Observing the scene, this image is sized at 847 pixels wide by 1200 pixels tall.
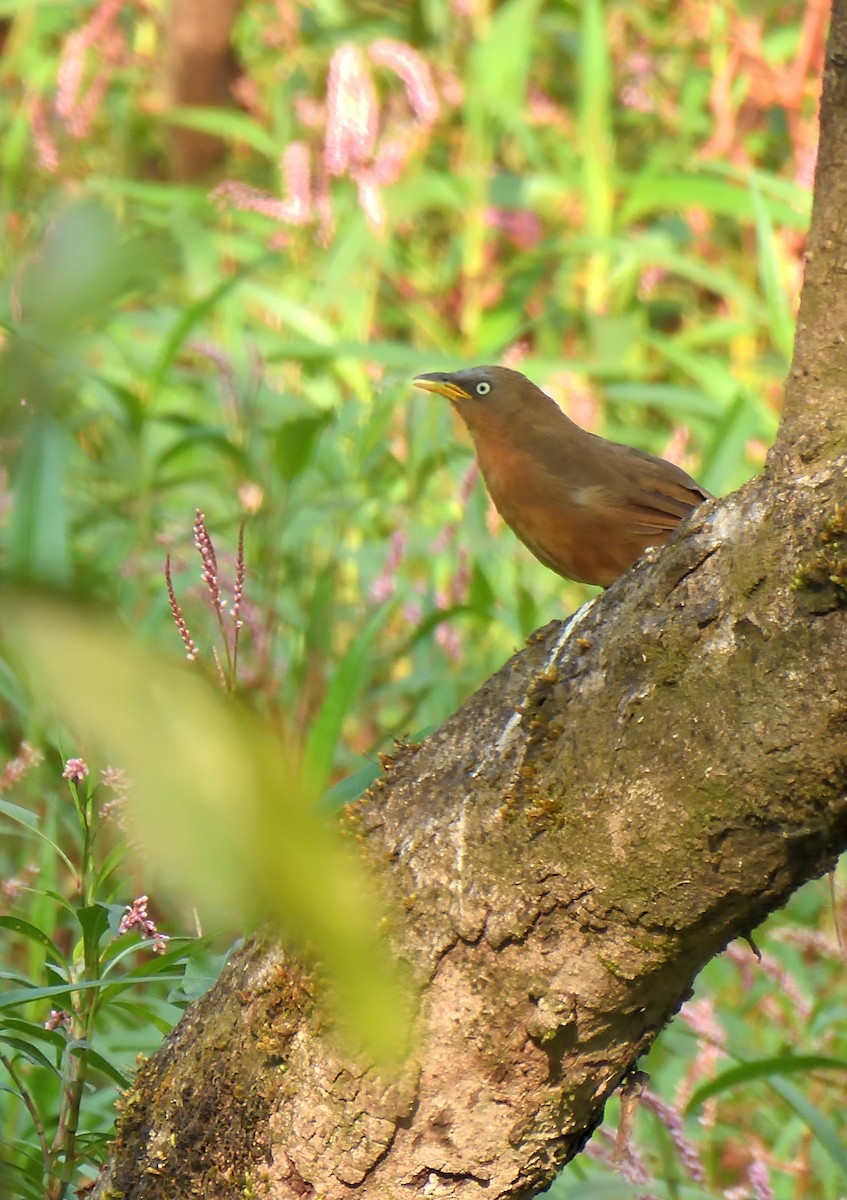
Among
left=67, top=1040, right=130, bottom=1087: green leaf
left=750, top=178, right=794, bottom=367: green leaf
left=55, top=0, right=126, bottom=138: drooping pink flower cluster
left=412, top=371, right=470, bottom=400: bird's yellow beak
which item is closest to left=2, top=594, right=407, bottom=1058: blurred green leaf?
left=67, top=1040, right=130, bottom=1087: green leaf

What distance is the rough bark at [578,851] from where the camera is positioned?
1173mm

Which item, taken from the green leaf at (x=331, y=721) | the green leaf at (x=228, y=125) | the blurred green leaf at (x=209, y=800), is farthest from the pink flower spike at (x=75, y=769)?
the green leaf at (x=228, y=125)

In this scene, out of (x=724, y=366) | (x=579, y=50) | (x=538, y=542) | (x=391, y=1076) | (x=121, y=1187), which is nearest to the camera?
(x=391, y=1076)

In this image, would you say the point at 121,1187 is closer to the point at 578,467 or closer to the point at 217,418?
the point at 578,467

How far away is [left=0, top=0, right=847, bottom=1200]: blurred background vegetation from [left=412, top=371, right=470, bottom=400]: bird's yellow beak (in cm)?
28

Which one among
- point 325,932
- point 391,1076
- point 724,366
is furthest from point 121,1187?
point 724,366

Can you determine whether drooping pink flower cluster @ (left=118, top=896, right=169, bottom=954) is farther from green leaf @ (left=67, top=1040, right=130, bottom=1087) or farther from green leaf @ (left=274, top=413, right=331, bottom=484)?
green leaf @ (left=274, top=413, right=331, bottom=484)

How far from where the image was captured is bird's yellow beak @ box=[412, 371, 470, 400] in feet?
10.9

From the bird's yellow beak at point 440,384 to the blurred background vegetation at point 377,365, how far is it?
0.91 ft

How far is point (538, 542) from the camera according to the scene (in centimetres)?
287

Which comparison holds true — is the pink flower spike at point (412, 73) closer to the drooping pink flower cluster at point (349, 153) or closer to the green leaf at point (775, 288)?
the drooping pink flower cluster at point (349, 153)

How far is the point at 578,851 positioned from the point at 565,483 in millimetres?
1681

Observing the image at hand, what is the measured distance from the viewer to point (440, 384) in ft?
11.1

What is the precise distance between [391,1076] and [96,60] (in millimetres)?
5763
